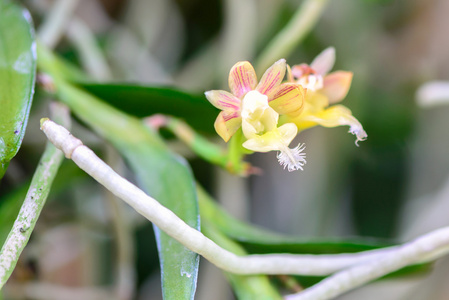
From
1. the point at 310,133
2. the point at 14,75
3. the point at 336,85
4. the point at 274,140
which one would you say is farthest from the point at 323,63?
the point at 310,133

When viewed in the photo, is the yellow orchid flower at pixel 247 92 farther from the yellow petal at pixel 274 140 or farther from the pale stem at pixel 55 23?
the pale stem at pixel 55 23

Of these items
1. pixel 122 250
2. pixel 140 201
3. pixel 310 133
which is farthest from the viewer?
pixel 310 133

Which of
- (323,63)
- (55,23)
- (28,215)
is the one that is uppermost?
(55,23)

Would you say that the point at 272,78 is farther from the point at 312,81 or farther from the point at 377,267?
the point at 377,267

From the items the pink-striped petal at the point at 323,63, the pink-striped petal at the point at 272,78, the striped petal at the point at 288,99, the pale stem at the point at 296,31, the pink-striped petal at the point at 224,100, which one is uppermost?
the pale stem at the point at 296,31

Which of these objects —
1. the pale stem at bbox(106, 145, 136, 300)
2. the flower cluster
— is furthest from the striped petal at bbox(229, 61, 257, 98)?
the pale stem at bbox(106, 145, 136, 300)

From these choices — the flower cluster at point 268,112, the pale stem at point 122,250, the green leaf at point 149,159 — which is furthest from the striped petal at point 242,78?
the pale stem at point 122,250
